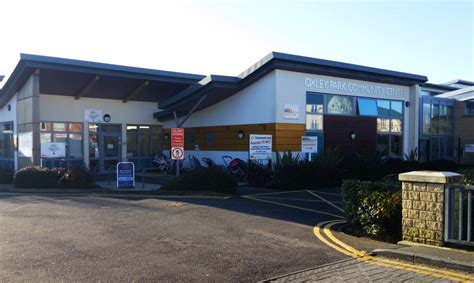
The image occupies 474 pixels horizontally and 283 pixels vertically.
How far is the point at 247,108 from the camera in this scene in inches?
855

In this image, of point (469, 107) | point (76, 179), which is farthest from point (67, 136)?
point (469, 107)

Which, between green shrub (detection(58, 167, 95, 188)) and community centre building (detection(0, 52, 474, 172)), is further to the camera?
community centre building (detection(0, 52, 474, 172))

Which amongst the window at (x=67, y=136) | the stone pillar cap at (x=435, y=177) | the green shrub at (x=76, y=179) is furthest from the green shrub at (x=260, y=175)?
the stone pillar cap at (x=435, y=177)

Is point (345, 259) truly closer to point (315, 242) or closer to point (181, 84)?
point (315, 242)

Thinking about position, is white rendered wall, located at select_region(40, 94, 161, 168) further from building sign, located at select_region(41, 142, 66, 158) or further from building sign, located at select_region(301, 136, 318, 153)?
building sign, located at select_region(301, 136, 318, 153)

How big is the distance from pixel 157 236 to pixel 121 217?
2296 millimetres

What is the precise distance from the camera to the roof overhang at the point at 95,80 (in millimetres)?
19156

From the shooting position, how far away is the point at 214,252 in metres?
7.31

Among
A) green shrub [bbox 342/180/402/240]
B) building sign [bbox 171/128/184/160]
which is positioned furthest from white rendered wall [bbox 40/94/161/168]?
green shrub [bbox 342/180/402/240]

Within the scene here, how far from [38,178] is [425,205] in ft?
43.5

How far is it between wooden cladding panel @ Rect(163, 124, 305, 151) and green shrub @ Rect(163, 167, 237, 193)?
213 inches

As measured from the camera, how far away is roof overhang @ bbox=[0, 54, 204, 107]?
754 inches

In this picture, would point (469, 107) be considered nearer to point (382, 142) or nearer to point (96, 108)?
point (382, 142)

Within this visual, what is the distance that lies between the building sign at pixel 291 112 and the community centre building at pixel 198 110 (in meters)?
0.04
